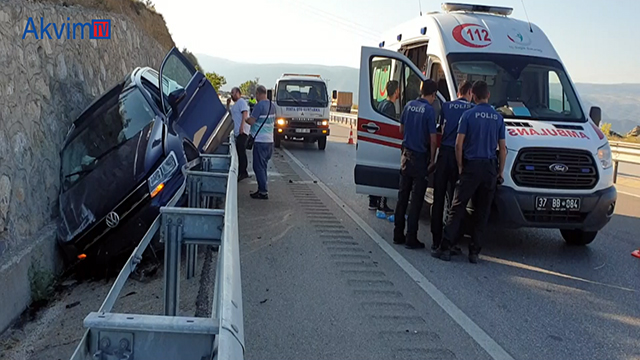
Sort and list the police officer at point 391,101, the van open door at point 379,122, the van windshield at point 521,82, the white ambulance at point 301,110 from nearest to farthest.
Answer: the van windshield at point 521,82, the van open door at point 379,122, the police officer at point 391,101, the white ambulance at point 301,110

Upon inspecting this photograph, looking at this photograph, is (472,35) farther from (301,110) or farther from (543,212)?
(301,110)

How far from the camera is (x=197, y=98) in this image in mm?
6965

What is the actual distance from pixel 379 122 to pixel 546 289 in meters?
3.16

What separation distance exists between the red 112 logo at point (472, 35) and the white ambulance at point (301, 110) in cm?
1069

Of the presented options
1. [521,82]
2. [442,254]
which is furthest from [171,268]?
[521,82]

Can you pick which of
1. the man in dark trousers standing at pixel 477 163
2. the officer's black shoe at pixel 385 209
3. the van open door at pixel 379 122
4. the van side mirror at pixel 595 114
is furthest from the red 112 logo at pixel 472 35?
the officer's black shoe at pixel 385 209

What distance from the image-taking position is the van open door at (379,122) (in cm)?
741

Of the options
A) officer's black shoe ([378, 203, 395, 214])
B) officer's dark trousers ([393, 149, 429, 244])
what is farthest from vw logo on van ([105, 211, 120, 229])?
Result: officer's black shoe ([378, 203, 395, 214])

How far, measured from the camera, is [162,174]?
5.63m

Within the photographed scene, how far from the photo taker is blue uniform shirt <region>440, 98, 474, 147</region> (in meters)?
6.24

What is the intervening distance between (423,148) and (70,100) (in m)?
5.01

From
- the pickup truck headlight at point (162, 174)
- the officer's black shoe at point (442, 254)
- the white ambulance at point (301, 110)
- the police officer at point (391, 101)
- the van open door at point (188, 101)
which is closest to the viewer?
the pickup truck headlight at point (162, 174)

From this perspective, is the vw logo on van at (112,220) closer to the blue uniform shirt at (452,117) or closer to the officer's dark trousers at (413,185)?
the officer's dark trousers at (413,185)

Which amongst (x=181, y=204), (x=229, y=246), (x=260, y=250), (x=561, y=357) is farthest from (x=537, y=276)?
(x=229, y=246)
